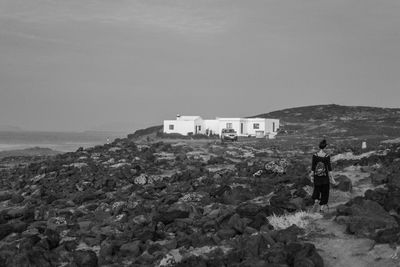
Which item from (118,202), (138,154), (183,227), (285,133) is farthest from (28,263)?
(285,133)

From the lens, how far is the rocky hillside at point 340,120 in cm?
7388

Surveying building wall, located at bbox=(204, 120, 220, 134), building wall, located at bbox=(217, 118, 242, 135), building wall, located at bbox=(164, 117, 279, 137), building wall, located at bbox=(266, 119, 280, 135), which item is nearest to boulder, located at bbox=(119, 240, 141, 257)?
building wall, located at bbox=(164, 117, 279, 137)

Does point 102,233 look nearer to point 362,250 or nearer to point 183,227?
point 183,227

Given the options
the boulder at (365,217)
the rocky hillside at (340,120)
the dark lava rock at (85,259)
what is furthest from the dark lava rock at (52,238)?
the rocky hillside at (340,120)

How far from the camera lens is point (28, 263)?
1105 cm

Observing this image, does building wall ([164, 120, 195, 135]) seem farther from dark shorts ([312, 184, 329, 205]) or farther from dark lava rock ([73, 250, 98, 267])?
dark lava rock ([73, 250, 98, 267])

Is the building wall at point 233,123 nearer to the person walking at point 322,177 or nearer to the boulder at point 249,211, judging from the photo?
the boulder at point 249,211

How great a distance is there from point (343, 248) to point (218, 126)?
203 ft

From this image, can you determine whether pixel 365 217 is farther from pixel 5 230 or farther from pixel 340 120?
pixel 340 120

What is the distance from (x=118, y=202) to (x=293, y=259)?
1019cm

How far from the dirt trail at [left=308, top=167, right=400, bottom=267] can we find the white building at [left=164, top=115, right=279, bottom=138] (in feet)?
189

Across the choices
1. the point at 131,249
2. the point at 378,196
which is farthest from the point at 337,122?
the point at 131,249

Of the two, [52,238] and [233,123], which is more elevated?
[233,123]

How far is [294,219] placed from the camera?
12.0 meters
